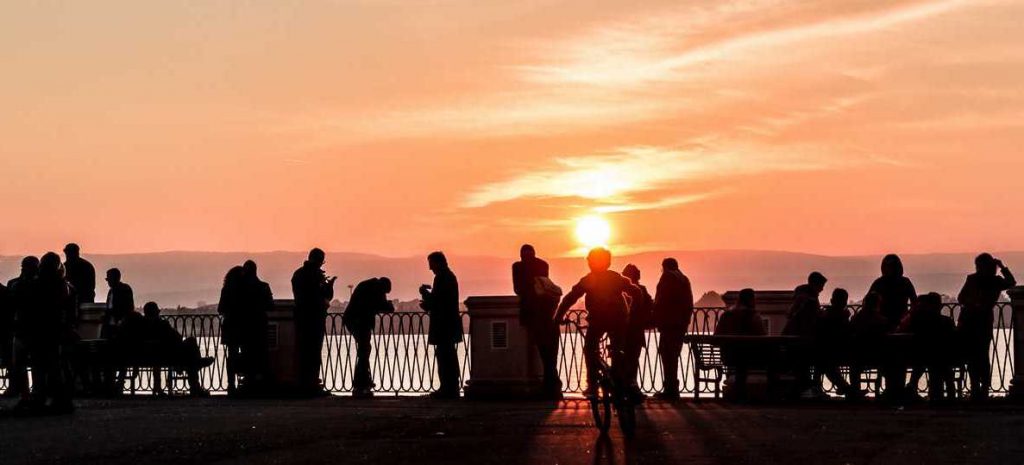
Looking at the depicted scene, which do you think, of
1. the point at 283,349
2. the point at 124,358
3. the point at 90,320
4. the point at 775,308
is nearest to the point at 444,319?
the point at 283,349

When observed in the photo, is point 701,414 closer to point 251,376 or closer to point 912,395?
point 912,395

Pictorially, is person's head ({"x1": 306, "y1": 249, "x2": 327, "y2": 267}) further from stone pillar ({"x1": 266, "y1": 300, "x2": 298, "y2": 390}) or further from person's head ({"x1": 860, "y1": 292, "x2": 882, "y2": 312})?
person's head ({"x1": 860, "y1": 292, "x2": 882, "y2": 312})

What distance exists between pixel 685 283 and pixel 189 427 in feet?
25.2

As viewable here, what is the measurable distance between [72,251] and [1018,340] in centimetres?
1312

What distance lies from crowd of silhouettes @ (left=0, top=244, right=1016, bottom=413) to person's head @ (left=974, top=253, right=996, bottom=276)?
25 mm

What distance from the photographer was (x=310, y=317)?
25.6 metres

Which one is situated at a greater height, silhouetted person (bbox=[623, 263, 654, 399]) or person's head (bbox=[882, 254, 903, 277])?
person's head (bbox=[882, 254, 903, 277])

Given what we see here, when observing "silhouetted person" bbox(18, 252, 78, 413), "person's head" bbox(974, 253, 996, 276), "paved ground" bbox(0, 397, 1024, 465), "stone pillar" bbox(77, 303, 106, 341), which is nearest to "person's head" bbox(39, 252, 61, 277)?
"silhouetted person" bbox(18, 252, 78, 413)

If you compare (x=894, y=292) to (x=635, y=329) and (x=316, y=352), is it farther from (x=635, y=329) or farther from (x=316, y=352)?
(x=316, y=352)

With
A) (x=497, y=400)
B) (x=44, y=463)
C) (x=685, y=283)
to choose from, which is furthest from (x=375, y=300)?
(x=44, y=463)

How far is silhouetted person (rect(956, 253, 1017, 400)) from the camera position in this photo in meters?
21.6

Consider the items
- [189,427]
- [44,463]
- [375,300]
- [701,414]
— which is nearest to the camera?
[44,463]

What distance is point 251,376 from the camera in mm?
25344

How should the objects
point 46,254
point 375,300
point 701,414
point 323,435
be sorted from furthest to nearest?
point 375,300, point 46,254, point 701,414, point 323,435
